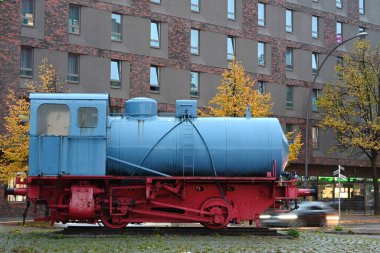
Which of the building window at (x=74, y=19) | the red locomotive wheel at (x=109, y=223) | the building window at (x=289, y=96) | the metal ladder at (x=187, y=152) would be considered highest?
the building window at (x=74, y=19)

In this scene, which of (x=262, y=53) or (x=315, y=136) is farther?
(x=315, y=136)

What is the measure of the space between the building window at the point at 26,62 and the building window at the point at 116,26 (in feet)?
21.0

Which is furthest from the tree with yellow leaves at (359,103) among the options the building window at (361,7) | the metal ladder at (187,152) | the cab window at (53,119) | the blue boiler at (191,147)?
the cab window at (53,119)

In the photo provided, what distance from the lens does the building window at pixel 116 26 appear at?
44.2m

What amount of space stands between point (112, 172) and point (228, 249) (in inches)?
215

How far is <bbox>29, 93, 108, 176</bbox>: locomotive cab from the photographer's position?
17250 millimetres

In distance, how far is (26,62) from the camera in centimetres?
4047

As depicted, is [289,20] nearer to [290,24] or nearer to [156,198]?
[290,24]

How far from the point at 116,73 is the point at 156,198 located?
90.3 feet

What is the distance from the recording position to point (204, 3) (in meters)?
48.4

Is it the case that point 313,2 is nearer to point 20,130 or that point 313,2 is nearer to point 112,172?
point 20,130

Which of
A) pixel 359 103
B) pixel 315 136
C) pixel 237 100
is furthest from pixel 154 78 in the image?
pixel 315 136

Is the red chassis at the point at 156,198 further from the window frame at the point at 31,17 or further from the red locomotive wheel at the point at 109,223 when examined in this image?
the window frame at the point at 31,17

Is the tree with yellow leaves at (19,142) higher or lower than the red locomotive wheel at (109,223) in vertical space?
higher
